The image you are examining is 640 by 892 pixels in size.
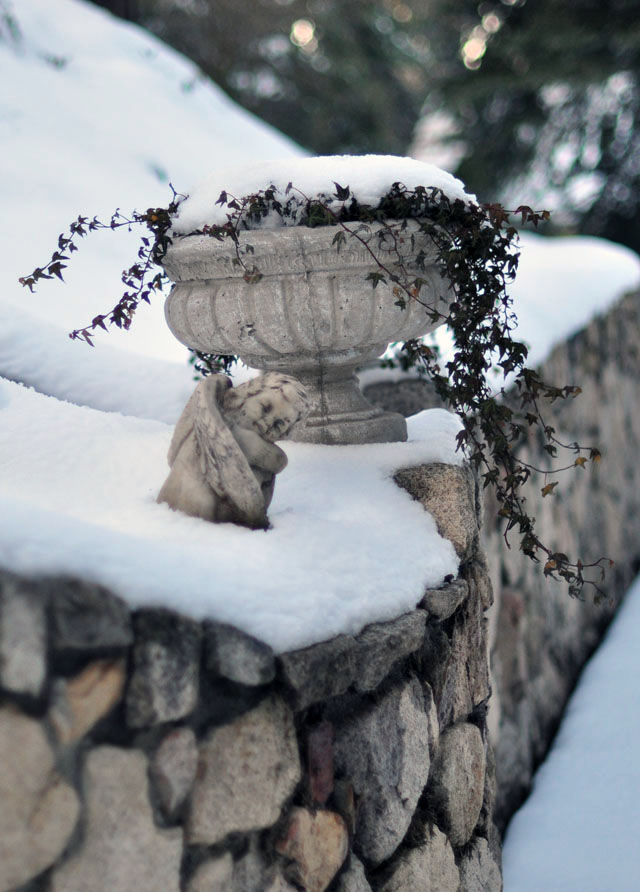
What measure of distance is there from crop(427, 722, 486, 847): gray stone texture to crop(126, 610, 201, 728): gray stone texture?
788 millimetres

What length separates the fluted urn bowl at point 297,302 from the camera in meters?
1.80

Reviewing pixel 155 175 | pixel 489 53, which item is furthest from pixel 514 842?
pixel 489 53

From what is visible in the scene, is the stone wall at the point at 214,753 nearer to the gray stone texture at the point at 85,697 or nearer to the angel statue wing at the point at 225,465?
the gray stone texture at the point at 85,697

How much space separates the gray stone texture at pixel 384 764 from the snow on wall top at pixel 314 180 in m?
1.02

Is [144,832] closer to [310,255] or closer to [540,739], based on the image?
[310,255]

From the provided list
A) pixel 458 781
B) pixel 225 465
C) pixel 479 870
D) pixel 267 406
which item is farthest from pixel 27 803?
pixel 479 870

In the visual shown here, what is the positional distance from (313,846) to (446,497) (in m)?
0.79

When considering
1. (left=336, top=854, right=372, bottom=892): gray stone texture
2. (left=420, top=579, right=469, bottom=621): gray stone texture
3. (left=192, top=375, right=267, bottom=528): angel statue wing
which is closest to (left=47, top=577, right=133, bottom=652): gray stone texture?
(left=192, top=375, right=267, bottom=528): angel statue wing

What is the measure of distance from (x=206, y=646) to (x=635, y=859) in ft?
5.76

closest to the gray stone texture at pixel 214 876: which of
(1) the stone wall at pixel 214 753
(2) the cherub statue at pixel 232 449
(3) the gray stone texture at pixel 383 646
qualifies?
(1) the stone wall at pixel 214 753

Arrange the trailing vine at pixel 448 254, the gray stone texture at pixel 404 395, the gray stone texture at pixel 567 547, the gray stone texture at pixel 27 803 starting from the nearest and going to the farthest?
the gray stone texture at pixel 27 803 → the trailing vine at pixel 448 254 → the gray stone texture at pixel 404 395 → the gray stone texture at pixel 567 547

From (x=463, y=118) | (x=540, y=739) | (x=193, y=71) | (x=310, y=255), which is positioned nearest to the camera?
(x=310, y=255)

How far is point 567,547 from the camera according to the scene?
3.86m

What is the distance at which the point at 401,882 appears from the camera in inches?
61.2
